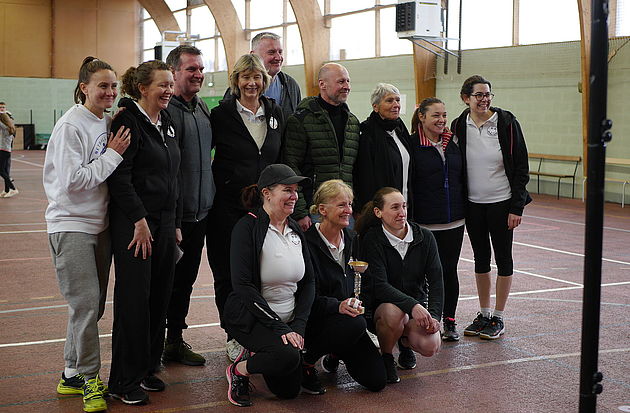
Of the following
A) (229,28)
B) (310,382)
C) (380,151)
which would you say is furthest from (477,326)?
(229,28)

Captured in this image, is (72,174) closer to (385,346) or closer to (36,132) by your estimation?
(385,346)

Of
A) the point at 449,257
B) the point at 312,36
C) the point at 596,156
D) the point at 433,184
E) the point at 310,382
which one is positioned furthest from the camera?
the point at 312,36

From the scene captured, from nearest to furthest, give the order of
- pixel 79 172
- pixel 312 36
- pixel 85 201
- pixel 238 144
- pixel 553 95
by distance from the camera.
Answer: pixel 79 172
pixel 85 201
pixel 238 144
pixel 553 95
pixel 312 36

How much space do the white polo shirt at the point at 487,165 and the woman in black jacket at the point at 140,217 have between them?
2232 millimetres

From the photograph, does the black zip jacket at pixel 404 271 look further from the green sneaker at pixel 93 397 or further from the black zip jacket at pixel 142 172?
the green sneaker at pixel 93 397

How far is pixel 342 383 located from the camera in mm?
4441

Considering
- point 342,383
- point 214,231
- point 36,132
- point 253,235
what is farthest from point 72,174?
point 36,132

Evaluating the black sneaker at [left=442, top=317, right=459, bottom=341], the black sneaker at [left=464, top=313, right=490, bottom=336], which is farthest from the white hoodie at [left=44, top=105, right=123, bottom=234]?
the black sneaker at [left=464, top=313, right=490, bottom=336]

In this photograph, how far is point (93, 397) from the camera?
3.82 meters

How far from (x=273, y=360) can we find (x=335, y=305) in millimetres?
549

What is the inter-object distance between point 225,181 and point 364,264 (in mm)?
1029

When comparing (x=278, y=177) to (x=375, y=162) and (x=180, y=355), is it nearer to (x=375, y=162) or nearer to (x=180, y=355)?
(x=375, y=162)

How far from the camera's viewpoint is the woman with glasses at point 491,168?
5.30 m

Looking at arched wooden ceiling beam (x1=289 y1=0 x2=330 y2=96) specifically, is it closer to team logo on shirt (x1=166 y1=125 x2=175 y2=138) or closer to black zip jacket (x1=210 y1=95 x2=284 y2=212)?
black zip jacket (x1=210 y1=95 x2=284 y2=212)
